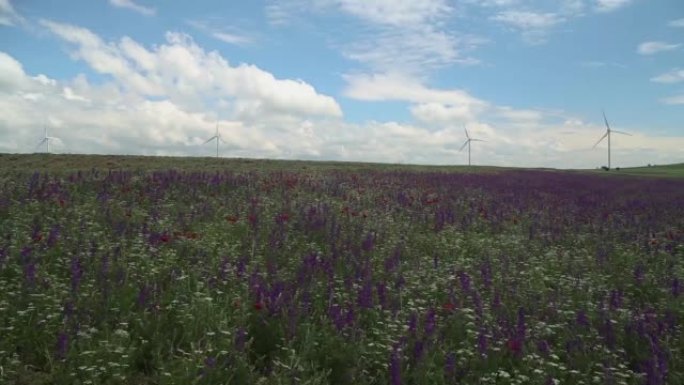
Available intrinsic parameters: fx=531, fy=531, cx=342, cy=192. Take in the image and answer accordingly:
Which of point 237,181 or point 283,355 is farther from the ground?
point 237,181

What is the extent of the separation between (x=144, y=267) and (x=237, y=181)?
34.2 ft

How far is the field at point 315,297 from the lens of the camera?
194 inches

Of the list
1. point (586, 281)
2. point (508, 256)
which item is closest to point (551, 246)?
point (508, 256)

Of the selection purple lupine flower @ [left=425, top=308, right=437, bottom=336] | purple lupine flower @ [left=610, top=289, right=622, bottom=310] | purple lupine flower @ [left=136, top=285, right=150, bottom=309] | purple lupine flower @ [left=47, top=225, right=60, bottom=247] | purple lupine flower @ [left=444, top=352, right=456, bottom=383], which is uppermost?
purple lupine flower @ [left=47, top=225, right=60, bottom=247]

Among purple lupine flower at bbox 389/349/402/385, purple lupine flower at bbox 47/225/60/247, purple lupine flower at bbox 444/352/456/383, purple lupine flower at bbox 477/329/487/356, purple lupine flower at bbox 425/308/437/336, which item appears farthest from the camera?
purple lupine flower at bbox 47/225/60/247

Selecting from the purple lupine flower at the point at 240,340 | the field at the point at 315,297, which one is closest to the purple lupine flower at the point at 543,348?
the field at the point at 315,297

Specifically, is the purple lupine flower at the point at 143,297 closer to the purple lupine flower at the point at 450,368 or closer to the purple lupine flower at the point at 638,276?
the purple lupine flower at the point at 450,368

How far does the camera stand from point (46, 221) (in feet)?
31.4

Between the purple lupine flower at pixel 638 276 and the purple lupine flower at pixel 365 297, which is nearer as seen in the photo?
the purple lupine flower at pixel 365 297

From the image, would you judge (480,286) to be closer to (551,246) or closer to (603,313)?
(603,313)

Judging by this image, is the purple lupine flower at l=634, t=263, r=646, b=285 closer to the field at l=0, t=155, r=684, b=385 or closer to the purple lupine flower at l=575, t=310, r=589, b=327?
the field at l=0, t=155, r=684, b=385

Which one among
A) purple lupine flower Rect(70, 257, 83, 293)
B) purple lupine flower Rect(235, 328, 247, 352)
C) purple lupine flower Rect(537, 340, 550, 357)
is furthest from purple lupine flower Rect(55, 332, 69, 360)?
purple lupine flower Rect(537, 340, 550, 357)

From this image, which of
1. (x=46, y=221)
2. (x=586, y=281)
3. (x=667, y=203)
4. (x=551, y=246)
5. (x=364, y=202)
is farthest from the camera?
(x=667, y=203)

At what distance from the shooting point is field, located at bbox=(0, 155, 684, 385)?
4.94 m
